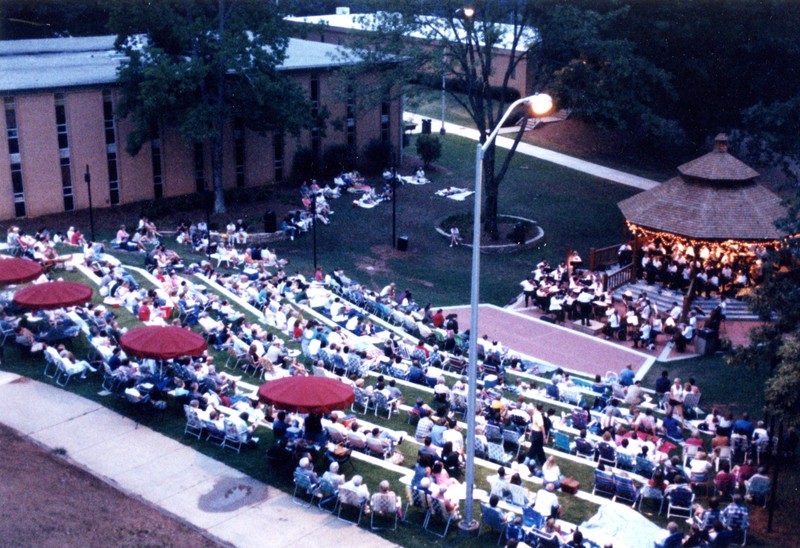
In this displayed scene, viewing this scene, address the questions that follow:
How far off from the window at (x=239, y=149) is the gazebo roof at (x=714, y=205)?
2192 cm

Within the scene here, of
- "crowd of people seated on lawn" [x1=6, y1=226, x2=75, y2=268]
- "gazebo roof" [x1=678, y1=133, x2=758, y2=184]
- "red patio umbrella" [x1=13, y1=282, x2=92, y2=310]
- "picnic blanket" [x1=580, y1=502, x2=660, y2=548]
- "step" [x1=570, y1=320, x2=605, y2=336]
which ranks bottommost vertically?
"step" [x1=570, y1=320, x2=605, y2=336]

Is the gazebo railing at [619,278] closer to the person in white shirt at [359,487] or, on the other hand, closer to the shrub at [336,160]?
the person in white shirt at [359,487]

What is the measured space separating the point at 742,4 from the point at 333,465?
116ft

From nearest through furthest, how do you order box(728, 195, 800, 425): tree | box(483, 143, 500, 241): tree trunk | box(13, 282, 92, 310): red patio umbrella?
box(728, 195, 800, 425): tree < box(13, 282, 92, 310): red patio umbrella < box(483, 143, 500, 241): tree trunk

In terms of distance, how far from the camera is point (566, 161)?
56.0 metres

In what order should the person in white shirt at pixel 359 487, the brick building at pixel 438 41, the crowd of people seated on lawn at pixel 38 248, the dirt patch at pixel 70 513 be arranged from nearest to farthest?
the dirt patch at pixel 70 513, the person in white shirt at pixel 359 487, the crowd of people seated on lawn at pixel 38 248, the brick building at pixel 438 41

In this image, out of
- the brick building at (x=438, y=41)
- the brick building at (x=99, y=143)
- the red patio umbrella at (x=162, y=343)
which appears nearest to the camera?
the red patio umbrella at (x=162, y=343)

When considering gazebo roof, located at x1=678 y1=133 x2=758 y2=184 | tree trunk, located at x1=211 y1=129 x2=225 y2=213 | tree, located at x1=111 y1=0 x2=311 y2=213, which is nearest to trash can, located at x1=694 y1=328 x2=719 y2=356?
gazebo roof, located at x1=678 y1=133 x2=758 y2=184

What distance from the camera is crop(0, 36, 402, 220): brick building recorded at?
41.1m

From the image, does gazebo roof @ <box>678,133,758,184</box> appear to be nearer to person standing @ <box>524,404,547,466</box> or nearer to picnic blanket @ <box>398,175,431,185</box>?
person standing @ <box>524,404,547,466</box>

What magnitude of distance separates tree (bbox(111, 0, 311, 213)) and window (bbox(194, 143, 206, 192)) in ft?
8.64

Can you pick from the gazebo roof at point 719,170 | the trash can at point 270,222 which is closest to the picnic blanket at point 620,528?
the gazebo roof at point 719,170

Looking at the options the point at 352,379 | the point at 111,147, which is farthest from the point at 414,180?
the point at 352,379

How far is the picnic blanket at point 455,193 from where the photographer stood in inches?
1893
